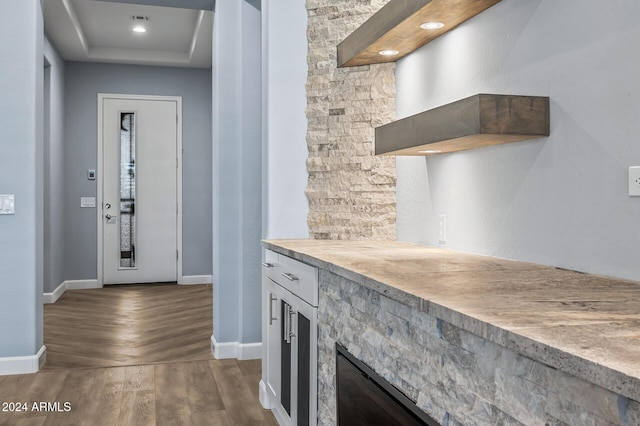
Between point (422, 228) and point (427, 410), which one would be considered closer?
point (427, 410)

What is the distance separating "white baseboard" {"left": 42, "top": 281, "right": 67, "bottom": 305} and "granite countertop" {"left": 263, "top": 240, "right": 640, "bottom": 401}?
5113 millimetres

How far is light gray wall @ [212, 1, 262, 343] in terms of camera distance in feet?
13.5

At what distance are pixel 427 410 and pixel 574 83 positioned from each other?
3.48 feet

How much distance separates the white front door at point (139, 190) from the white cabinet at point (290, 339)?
4832 millimetres

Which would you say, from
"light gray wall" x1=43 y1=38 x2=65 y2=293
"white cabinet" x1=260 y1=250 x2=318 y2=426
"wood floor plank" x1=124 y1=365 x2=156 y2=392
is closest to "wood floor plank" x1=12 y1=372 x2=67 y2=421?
"wood floor plank" x1=124 y1=365 x2=156 y2=392

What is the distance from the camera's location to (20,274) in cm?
378

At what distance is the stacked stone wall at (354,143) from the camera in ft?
9.66

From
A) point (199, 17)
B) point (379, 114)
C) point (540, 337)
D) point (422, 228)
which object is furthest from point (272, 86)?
point (199, 17)

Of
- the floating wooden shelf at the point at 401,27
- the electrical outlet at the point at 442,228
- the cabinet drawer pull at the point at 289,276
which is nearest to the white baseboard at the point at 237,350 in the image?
the cabinet drawer pull at the point at 289,276

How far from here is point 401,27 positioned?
2.29m

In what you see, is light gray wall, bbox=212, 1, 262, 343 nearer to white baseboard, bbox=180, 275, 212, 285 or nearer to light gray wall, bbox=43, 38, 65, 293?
light gray wall, bbox=43, 38, 65, 293

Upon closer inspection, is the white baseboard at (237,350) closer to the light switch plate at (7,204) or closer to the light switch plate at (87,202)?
the light switch plate at (7,204)

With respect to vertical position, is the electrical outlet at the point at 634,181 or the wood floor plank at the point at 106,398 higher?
the electrical outlet at the point at 634,181

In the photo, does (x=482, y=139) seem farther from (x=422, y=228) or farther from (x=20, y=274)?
(x=20, y=274)
